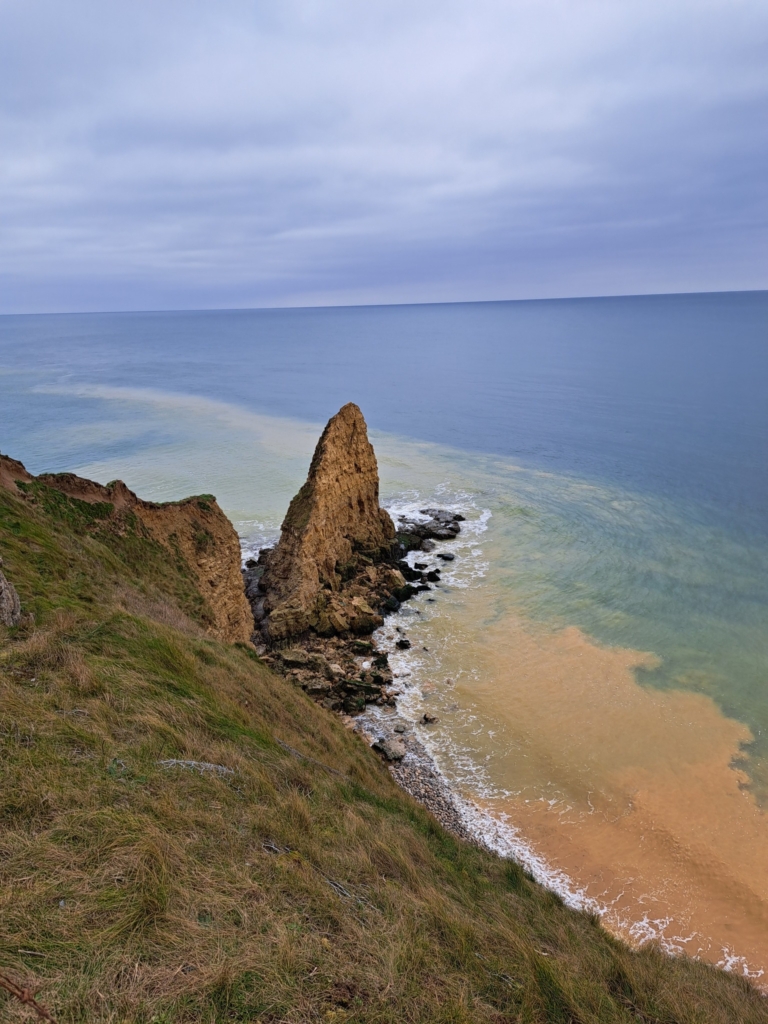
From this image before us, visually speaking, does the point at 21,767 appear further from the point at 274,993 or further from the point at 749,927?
the point at 749,927

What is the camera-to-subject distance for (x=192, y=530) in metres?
23.1

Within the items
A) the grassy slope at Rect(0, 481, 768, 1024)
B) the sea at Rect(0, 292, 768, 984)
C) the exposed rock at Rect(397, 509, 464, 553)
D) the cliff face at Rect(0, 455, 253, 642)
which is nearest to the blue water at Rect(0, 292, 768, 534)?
the sea at Rect(0, 292, 768, 984)

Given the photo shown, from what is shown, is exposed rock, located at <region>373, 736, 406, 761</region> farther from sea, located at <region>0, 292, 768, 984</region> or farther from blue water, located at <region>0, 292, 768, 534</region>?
blue water, located at <region>0, 292, 768, 534</region>

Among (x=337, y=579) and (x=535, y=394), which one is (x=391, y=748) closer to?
(x=337, y=579)

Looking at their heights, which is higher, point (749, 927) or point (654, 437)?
point (654, 437)

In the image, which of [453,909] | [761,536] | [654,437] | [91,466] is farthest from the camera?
[654,437]

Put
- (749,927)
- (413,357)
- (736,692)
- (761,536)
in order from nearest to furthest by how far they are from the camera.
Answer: (749,927) < (736,692) < (761,536) < (413,357)

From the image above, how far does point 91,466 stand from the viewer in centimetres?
5544

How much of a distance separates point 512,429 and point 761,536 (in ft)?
119

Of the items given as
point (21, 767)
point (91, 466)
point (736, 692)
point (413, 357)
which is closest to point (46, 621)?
point (21, 767)

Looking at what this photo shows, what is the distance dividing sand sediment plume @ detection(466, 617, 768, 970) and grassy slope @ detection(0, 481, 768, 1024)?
5.13 meters

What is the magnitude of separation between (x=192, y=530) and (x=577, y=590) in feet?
70.1

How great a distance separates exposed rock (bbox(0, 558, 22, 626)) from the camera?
9969 mm

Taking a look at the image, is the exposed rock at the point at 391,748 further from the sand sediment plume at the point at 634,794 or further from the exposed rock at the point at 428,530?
the exposed rock at the point at 428,530
